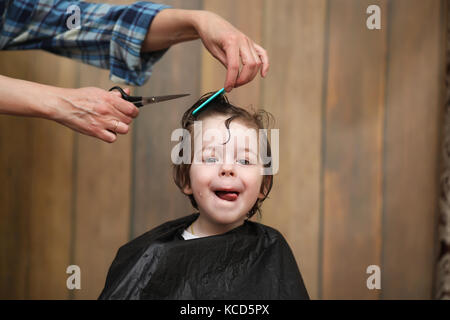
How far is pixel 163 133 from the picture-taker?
1.60m

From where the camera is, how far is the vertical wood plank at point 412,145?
1.69 metres

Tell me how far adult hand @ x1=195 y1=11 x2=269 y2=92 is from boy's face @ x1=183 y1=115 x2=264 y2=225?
0.34 ft

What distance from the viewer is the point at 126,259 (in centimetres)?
109

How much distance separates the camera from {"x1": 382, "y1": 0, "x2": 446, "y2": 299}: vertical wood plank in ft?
5.56

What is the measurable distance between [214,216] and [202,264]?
108 mm

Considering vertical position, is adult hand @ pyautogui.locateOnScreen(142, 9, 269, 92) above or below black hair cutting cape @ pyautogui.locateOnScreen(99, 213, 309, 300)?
above

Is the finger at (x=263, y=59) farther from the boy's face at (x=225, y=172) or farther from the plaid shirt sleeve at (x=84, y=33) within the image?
the plaid shirt sleeve at (x=84, y=33)

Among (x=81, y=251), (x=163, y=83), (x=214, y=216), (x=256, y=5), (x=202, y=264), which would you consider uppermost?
(x=256, y=5)

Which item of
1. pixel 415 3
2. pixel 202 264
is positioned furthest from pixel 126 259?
pixel 415 3

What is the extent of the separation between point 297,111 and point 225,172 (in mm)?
763

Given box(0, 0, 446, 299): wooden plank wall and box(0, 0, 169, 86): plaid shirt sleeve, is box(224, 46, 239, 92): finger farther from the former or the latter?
box(0, 0, 446, 299): wooden plank wall

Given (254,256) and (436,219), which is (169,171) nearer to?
(254,256)

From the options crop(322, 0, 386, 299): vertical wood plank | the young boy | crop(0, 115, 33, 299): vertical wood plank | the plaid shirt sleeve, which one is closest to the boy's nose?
the young boy

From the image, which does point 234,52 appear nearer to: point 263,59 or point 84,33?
point 263,59
